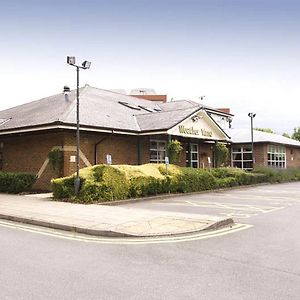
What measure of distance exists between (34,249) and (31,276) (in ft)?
6.38

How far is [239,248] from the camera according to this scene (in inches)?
307

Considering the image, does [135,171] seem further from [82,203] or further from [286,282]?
[286,282]

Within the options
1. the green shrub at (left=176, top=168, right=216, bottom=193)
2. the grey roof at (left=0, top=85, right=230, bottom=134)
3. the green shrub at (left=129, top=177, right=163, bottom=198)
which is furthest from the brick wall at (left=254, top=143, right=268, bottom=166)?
the green shrub at (left=129, top=177, right=163, bottom=198)

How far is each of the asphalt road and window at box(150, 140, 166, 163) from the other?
17430 mm

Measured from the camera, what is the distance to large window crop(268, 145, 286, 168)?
38.8 m

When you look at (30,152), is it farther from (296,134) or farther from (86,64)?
(296,134)

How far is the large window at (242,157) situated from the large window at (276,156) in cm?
190

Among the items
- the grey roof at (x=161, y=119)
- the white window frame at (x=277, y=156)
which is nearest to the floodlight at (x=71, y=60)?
Result: the grey roof at (x=161, y=119)

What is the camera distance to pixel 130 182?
17.1 m

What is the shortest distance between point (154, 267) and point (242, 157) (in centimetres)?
3372

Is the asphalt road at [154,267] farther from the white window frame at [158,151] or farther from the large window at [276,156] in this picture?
the large window at [276,156]

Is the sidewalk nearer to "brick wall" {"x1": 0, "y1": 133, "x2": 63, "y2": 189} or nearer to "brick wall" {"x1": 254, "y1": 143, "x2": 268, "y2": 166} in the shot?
"brick wall" {"x1": 0, "y1": 133, "x2": 63, "y2": 189}

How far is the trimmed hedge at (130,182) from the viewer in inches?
625

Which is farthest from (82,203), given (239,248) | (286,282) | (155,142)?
(155,142)
